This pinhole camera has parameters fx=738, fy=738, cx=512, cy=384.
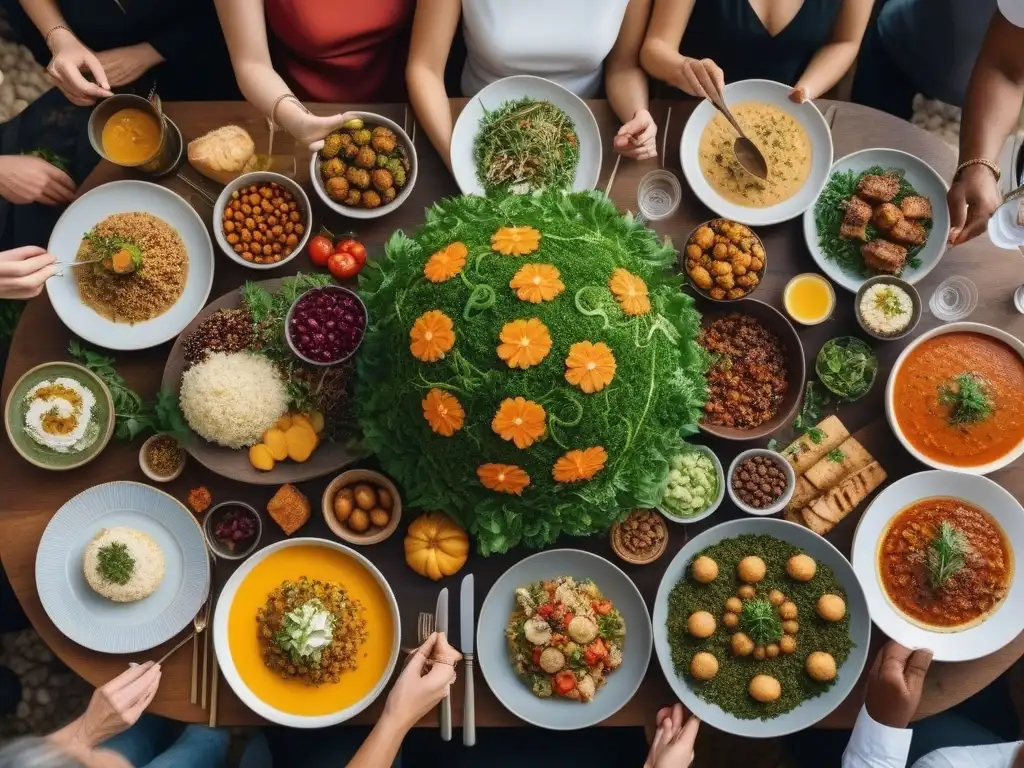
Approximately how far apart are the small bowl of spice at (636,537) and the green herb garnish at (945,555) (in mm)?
A: 850

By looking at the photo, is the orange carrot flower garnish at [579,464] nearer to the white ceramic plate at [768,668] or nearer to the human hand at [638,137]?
the white ceramic plate at [768,668]

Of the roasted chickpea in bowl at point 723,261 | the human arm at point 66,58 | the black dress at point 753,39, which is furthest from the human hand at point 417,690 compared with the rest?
the black dress at point 753,39

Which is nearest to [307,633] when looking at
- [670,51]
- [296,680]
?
[296,680]

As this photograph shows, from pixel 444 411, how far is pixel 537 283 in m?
0.35

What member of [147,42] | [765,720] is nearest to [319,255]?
[147,42]

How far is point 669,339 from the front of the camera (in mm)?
1826

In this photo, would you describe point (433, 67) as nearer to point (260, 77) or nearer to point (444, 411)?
point (260, 77)

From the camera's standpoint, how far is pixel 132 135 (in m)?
2.36

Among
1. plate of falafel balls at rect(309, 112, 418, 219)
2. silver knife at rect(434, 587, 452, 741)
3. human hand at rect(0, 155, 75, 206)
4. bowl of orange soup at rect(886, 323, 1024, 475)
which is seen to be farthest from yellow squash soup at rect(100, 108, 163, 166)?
bowl of orange soup at rect(886, 323, 1024, 475)

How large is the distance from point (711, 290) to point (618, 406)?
0.81 m

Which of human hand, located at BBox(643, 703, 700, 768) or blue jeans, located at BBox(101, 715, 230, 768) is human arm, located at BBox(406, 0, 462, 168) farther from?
blue jeans, located at BBox(101, 715, 230, 768)

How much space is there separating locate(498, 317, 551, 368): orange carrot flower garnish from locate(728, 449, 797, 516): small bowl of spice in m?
1.01

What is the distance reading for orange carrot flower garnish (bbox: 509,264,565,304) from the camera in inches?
63.7

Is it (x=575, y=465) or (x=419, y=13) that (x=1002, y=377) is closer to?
(x=575, y=465)
